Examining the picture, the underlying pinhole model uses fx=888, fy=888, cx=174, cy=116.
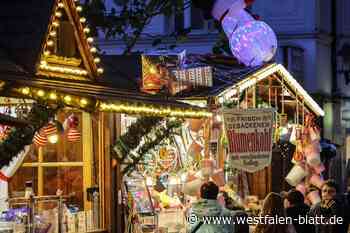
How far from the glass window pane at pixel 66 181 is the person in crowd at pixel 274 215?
9.62ft

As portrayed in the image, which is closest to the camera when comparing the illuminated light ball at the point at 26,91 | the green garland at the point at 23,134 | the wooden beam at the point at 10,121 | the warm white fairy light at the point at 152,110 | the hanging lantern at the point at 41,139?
the wooden beam at the point at 10,121

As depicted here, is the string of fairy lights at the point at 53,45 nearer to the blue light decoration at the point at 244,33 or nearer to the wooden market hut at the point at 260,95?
the wooden market hut at the point at 260,95

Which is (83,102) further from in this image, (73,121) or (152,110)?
(73,121)

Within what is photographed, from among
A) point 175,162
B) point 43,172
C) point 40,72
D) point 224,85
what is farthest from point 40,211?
point 224,85

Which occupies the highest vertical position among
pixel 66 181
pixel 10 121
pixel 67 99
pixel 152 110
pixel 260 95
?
pixel 260 95

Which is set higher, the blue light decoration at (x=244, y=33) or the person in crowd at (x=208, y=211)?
the blue light decoration at (x=244, y=33)

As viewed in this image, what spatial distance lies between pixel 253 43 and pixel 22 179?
548 centimetres

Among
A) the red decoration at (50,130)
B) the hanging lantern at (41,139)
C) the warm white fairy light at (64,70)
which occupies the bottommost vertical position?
the hanging lantern at (41,139)

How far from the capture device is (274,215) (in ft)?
35.1

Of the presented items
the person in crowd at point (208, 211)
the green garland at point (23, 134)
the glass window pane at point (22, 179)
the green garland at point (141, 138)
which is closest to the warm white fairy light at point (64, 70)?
the green garland at point (141, 138)

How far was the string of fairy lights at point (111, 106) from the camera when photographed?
31.2ft

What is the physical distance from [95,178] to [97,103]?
2487mm

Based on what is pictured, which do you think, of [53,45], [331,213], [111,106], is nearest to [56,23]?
[53,45]

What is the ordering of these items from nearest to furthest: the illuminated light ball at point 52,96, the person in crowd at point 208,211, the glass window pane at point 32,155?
1. the illuminated light ball at point 52,96
2. the person in crowd at point 208,211
3. the glass window pane at point 32,155
